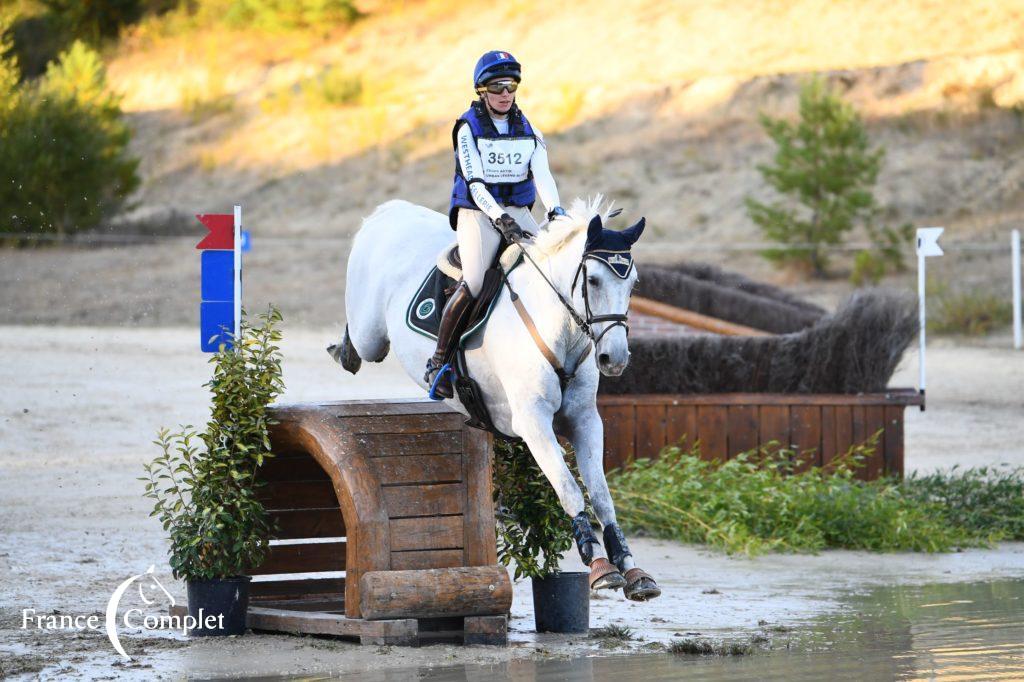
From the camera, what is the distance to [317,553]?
23.2 feet

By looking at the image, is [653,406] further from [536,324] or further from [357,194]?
[357,194]

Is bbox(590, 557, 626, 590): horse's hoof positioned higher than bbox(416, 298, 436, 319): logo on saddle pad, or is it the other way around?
bbox(416, 298, 436, 319): logo on saddle pad

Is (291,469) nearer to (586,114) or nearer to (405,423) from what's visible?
(405,423)

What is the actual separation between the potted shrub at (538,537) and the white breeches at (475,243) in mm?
907

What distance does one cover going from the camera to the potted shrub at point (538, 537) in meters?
6.50

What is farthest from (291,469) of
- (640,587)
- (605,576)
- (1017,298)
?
(1017,298)

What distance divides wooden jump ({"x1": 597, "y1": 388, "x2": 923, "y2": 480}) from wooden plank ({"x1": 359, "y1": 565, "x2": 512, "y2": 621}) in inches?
165

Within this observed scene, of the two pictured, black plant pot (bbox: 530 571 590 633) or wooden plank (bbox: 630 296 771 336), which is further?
wooden plank (bbox: 630 296 771 336)

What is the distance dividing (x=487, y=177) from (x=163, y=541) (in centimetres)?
396

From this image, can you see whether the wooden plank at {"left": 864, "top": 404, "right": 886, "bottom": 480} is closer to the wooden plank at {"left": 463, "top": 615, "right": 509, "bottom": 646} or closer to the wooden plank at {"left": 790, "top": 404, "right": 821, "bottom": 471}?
the wooden plank at {"left": 790, "top": 404, "right": 821, "bottom": 471}

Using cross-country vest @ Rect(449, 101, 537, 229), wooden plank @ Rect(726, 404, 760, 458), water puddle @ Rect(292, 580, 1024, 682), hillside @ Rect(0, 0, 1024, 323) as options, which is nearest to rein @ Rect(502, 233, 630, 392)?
cross-country vest @ Rect(449, 101, 537, 229)

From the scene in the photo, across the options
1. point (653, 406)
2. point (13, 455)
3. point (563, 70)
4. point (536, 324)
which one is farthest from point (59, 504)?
point (563, 70)

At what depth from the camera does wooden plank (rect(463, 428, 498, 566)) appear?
618cm

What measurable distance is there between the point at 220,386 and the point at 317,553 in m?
1.08
